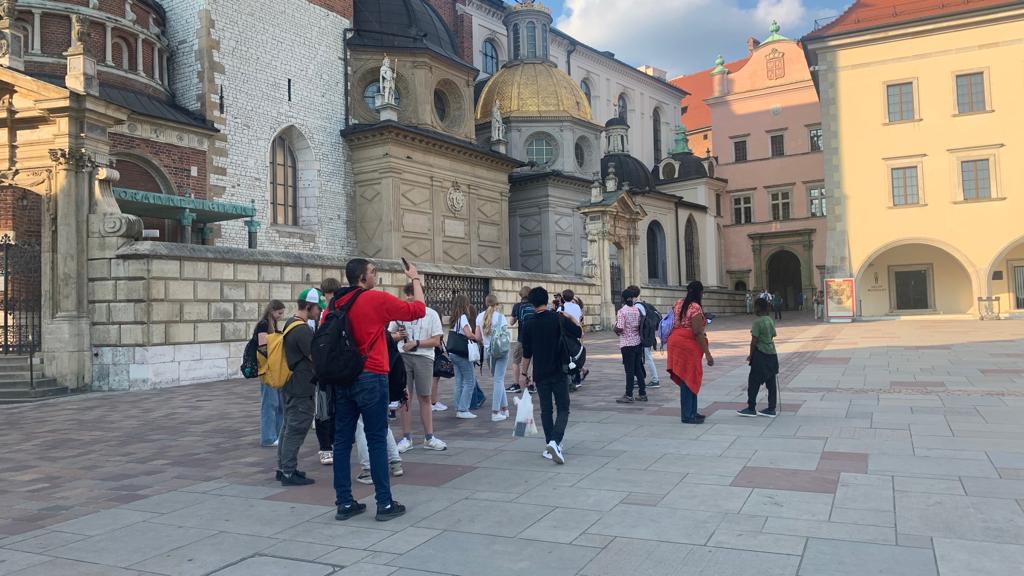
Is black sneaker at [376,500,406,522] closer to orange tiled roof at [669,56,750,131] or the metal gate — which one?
the metal gate

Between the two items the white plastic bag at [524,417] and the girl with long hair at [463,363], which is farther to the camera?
the girl with long hair at [463,363]

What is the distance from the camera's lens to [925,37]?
3191 cm

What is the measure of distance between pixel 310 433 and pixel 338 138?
2268 cm

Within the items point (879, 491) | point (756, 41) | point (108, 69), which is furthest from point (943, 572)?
point (756, 41)

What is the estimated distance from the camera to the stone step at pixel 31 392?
13031 millimetres

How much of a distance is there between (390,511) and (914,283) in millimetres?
34699

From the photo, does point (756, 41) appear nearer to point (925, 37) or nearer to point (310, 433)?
point (925, 37)

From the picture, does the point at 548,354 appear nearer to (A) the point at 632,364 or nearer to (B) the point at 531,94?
(A) the point at 632,364

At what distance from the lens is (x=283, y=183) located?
93.5 feet

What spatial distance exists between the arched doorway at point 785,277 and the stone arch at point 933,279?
56.6 feet

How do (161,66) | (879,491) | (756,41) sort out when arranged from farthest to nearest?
(756,41), (161,66), (879,491)

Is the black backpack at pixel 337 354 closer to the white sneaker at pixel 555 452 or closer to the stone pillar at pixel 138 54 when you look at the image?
the white sneaker at pixel 555 452

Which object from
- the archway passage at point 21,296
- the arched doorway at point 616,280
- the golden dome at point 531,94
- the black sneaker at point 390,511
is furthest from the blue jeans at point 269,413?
the golden dome at point 531,94

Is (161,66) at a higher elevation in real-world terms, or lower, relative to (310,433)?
higher
